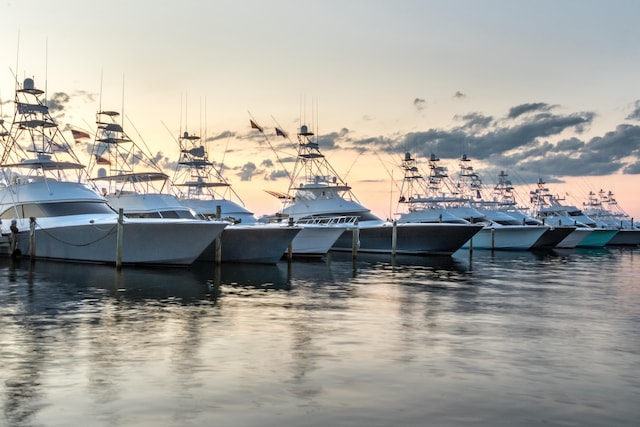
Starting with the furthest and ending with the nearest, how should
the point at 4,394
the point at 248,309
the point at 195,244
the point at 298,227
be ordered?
the point at 298,227
the point at 195,244
the point at 248,309
the point at 4,394

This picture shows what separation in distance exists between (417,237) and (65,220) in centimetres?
2324

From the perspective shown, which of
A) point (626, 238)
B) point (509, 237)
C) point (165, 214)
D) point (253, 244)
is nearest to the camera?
point (253, 244)

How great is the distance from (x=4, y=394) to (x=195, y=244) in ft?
64.4

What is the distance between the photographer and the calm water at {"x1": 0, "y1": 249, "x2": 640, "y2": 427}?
8.15 m

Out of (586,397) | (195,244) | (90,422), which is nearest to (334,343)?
(586,397)

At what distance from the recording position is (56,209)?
3059cm

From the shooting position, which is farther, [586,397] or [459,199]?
[459,199]

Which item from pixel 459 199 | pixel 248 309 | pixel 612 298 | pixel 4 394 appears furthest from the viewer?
pixel 459 199

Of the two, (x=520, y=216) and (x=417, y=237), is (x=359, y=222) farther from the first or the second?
(x=520, y=216)

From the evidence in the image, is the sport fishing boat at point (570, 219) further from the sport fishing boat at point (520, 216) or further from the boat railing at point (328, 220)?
the boat railing at point (328, 220)

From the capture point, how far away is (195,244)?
2819 cm

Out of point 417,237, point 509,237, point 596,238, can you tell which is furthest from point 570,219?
point 417,237

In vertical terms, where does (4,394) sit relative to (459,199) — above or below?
below

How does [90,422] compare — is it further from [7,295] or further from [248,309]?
[7,295]
